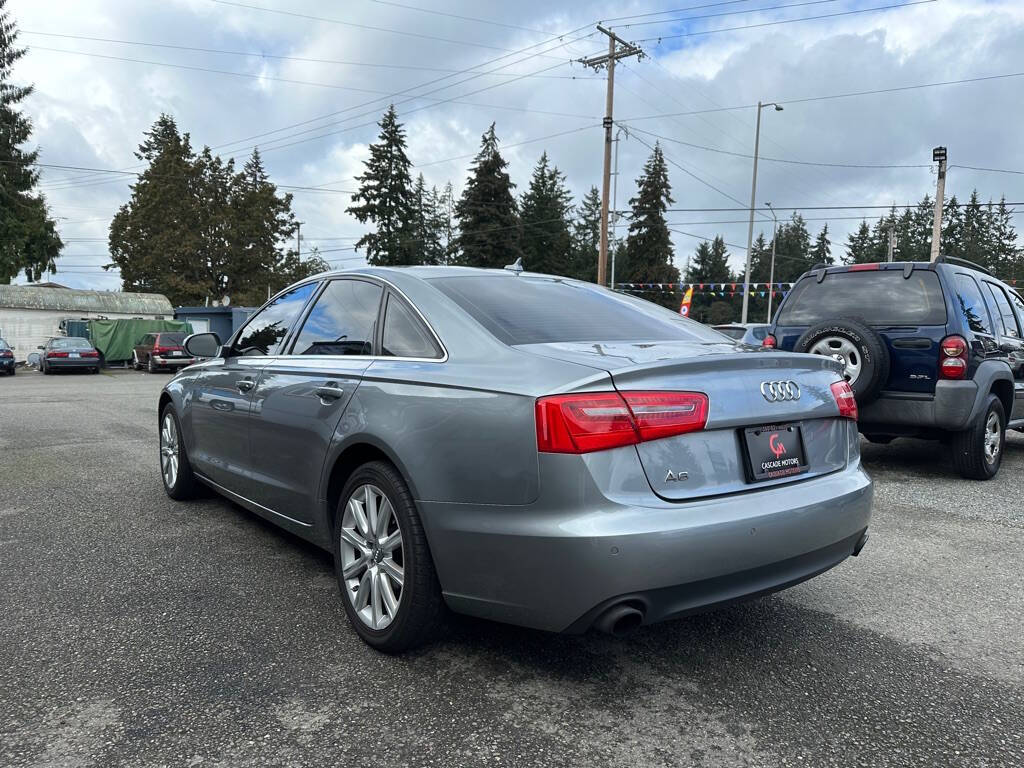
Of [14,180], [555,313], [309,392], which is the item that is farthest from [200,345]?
[14,180]

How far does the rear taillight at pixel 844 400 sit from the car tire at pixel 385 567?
1711 millimetres

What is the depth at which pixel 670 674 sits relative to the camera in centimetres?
276

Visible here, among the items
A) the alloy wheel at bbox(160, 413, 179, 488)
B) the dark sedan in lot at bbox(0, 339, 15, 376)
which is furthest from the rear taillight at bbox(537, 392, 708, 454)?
the dark sedan in lot at bbox(0, 339, 15, 376)

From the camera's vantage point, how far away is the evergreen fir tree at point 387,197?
5334cm

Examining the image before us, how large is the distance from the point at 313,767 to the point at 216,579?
1.82m

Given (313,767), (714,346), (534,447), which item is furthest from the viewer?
(714,346)

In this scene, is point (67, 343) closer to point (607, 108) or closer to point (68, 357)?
point (68, 357)

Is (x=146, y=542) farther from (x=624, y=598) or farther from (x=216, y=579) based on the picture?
(x=624, y=598)

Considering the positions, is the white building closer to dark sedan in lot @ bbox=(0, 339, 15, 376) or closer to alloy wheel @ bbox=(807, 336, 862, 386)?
dark sedan in lot @ bbox=(0, 339, 15, 376)

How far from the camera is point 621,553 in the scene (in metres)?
2.25

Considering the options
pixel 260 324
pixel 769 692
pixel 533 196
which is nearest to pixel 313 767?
pixel 769 692

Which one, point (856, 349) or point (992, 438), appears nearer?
point (856, 349)

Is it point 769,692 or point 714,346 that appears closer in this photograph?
point 769,692

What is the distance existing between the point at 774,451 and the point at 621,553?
78cm
